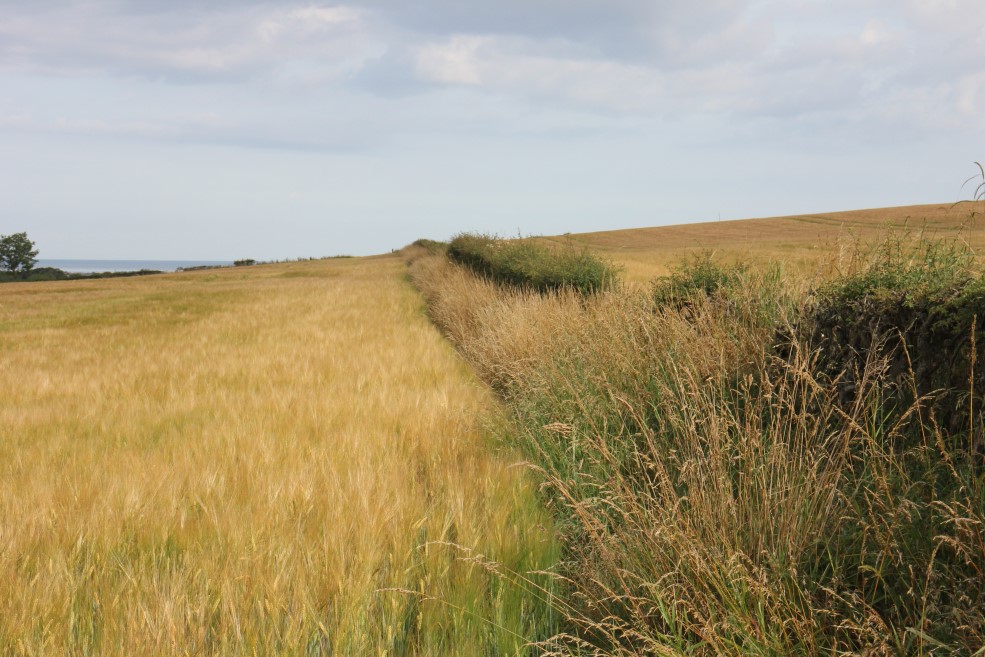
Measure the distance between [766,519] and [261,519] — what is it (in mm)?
2261

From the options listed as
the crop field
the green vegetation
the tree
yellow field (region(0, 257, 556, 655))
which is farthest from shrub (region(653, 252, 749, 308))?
the tree

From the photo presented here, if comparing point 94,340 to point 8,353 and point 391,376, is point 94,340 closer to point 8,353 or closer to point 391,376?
point 8,353

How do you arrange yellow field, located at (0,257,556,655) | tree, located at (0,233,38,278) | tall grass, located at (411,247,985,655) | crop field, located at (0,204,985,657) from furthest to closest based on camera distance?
tree, located at (0,233,38,278), yellow field, located at (0,257,556,655), crop field, located at (0,204,985,657), tall grass, located at (411,247,985,655)

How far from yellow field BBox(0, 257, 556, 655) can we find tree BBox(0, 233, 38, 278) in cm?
9464

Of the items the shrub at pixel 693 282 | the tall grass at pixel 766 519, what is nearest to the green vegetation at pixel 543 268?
the shrub at pixel 693 282

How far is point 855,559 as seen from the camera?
2.56 m

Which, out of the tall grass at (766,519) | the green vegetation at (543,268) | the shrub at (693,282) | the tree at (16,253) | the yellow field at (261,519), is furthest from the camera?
the tree at (16,253)

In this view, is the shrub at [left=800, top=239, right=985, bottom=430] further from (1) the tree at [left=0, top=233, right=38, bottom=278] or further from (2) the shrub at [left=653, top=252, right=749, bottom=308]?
(1) the tree at [left=0, top=233, right=38, bottom=278]

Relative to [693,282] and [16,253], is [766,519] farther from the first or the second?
[16,253]

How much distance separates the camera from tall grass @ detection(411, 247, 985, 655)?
2.16 m

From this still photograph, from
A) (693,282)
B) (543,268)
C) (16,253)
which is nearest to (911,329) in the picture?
(693,282)

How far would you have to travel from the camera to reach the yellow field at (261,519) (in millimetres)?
2420

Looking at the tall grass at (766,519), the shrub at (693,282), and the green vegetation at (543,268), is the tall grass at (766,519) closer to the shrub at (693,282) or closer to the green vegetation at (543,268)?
the shrub at (693,282)

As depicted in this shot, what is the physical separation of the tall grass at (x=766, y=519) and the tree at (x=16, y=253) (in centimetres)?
9827
